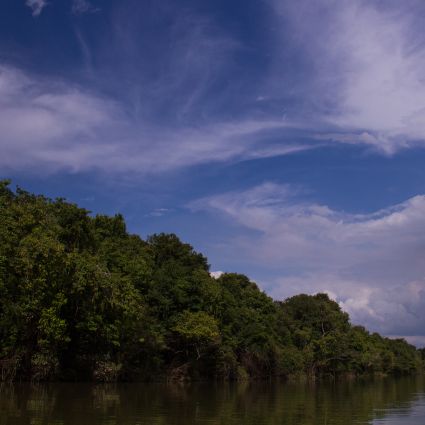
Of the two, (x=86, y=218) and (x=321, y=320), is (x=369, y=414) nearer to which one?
(x=86, y=218)

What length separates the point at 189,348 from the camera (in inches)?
1988

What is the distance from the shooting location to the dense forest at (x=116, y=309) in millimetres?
29641

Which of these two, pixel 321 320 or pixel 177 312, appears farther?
pixel 321 320

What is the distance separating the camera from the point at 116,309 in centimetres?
3394

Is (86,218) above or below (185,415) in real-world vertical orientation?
above

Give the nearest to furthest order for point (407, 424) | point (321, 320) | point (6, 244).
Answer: point (407, 424) < point (6, 244) < point (321, 320)

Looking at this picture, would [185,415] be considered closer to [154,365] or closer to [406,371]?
[154,365]

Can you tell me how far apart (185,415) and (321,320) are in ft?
234

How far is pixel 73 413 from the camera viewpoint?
16.7 m

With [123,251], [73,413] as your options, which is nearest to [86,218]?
[123,251]

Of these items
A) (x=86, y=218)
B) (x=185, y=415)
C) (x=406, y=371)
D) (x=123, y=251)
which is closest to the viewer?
(x=185, y=415)

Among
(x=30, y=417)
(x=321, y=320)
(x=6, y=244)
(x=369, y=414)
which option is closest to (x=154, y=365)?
(x=6, y=244)

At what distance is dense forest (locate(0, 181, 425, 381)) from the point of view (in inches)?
1167

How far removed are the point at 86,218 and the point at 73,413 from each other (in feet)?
75.4
